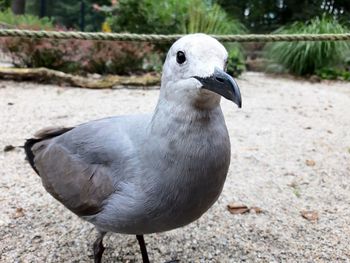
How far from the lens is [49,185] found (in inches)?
74.0

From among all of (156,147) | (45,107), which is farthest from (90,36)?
(45,107)

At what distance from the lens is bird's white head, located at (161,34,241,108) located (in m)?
1.28

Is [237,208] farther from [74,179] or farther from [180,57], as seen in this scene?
[180,57]

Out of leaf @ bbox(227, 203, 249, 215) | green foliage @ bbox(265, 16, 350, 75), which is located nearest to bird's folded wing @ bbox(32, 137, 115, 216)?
leaf @ bbox(227, 203, 249, 215)

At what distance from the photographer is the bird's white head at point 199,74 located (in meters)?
1.28

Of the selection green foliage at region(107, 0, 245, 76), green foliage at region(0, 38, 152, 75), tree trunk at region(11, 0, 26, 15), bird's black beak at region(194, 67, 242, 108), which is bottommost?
green foliage at region(0, 38, 152, 75)

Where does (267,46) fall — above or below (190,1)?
below

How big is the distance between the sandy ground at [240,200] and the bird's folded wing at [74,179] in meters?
0.45

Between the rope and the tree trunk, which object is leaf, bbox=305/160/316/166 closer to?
the rope

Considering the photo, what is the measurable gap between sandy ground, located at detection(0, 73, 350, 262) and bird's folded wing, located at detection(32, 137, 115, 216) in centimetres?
45

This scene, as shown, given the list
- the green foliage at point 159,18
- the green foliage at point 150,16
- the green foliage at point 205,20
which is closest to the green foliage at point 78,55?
the green foliage at point 159,18

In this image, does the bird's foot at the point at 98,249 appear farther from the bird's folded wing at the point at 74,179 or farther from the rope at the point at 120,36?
the rope at the point at 120,36

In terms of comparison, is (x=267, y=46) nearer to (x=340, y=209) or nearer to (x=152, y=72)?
(x=152, y=72)

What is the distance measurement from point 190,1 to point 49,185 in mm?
7754
